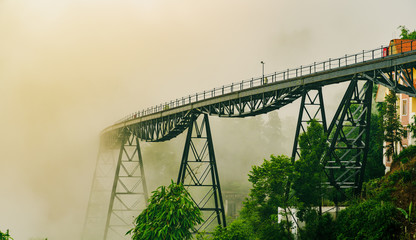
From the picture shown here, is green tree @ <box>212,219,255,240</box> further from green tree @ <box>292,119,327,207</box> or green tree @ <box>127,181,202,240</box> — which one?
green tree @ <box>127,181,202,240</box>

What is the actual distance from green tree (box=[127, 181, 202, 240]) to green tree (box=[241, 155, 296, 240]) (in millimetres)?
4807

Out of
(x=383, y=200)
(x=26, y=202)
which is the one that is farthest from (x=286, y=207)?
(x=26, y=202)

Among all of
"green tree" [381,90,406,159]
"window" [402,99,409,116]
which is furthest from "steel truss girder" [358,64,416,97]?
"window" [402,99,409,116]

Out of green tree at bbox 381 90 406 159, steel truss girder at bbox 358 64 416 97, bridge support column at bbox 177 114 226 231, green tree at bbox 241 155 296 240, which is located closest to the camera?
steel truss girder at bbox 358 64 416 97

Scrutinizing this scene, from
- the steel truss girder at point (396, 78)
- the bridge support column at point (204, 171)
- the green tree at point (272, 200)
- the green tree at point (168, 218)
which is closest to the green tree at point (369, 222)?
the green tree at point (272, 200)

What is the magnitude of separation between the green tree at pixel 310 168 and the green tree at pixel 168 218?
6.39m

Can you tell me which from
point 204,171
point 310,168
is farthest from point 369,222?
point 204,171

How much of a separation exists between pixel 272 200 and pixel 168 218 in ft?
23.9

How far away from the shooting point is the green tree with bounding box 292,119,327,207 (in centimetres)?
3234

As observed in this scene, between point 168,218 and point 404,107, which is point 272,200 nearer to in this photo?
point 168,218

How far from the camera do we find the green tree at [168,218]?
29106 mm

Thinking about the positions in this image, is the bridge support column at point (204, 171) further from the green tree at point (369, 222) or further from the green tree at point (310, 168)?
the green tree at point (369, 222)

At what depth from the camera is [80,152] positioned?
9975 cm

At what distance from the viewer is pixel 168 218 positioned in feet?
95.8
